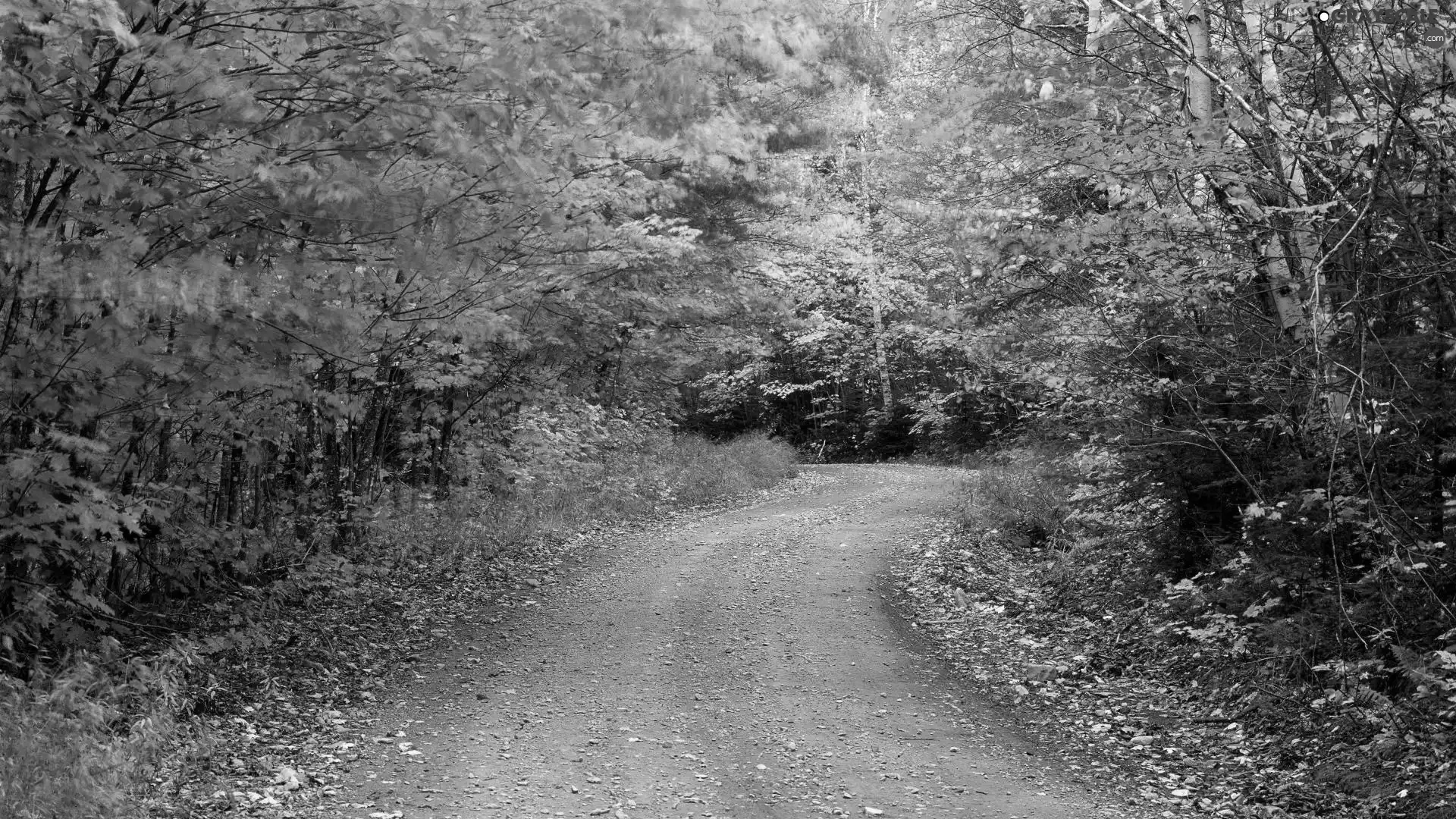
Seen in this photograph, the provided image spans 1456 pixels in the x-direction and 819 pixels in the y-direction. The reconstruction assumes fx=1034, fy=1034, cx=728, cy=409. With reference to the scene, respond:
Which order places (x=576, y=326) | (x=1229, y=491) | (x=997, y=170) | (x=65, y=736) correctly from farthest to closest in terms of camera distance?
(x=576, y=326)
(x=997, y=170)
(x=1229, y=491)
(x=65, y=736)

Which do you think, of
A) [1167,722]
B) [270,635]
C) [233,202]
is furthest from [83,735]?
[1167,722]

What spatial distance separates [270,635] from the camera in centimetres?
786

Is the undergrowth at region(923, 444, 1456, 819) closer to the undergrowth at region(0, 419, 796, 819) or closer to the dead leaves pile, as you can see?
the dead leaves pile

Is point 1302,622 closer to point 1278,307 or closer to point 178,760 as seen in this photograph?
point 1278,307

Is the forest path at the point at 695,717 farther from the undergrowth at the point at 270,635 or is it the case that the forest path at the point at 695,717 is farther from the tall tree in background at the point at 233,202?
the tall tree in background at the point at 233,202

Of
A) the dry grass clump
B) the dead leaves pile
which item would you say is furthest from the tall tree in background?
the dead leaves pile

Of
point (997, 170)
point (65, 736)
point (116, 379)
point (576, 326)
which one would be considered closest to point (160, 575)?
point (116, 379)

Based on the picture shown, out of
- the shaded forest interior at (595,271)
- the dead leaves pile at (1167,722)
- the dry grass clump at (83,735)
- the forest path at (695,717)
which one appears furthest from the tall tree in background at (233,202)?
the dead leaves pile at (1167,722)

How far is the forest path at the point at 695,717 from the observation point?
5.59m

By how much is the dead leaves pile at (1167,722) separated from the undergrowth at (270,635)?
15.7ft

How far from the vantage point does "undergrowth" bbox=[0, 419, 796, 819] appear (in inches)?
185

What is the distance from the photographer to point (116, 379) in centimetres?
571

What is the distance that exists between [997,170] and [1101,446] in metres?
4.02

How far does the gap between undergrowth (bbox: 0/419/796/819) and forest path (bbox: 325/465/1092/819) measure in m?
0.87
